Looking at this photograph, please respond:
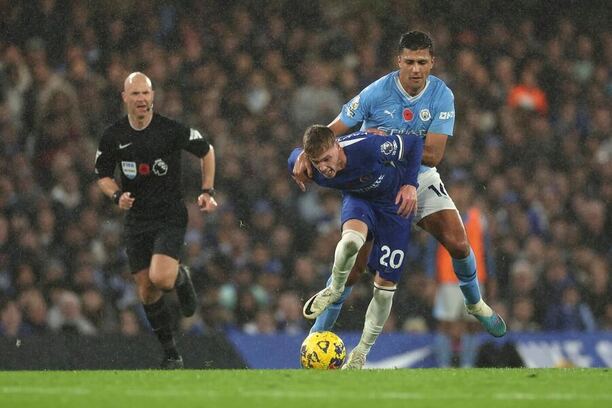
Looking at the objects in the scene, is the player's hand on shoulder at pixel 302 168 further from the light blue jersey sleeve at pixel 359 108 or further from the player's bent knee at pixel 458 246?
the player's bent knee at pixel 458 246

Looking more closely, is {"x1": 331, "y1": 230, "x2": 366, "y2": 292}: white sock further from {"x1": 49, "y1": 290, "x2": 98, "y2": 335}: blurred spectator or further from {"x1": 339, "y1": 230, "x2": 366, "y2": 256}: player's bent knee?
{"x1": 49, "y1": 290, "x2": 98, "y2": 335}: blurred spectator

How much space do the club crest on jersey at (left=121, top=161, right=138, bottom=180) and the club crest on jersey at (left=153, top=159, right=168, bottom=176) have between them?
146 millimetres

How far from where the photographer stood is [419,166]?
901cm

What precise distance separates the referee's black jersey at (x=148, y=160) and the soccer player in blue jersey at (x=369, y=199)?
4.36ft

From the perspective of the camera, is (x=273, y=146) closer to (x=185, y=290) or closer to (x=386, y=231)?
(x=185, y=290)

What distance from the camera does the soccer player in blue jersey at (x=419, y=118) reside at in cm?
931

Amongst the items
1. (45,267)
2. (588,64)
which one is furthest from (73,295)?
(588,64)

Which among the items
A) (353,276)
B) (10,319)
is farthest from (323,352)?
(10,319)

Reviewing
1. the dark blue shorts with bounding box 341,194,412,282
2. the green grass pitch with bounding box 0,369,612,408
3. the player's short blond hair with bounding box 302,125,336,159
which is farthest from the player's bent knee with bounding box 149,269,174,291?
the player's short blond hair with bounding box 302,125,336,159

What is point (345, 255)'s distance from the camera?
8.63 metres

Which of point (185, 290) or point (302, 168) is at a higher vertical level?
point (302, 168)

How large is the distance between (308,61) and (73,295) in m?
4.81

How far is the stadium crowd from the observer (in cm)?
1285

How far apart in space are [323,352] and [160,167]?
1.93m
